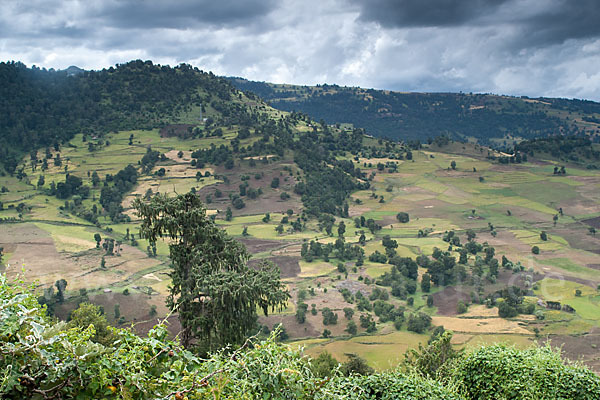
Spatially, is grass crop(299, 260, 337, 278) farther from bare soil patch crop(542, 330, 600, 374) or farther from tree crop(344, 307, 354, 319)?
bare soil patch crop(542, 330, 600, 374)

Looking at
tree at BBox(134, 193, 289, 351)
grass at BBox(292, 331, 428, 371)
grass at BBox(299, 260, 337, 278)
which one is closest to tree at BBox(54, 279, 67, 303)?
grass at BBox(292, 331, 428, 371)

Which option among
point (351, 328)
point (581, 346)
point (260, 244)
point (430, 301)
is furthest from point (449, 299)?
point (260, 244)

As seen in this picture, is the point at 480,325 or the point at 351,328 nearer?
the point at 351,328

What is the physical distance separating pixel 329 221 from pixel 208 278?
5005cm

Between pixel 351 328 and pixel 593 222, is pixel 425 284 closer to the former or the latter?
pixel 351 328

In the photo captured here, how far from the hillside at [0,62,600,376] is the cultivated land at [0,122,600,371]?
0.92ft

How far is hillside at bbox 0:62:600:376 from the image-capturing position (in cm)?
3644

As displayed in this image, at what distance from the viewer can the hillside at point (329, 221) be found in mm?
36438

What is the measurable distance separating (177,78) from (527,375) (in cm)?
10386

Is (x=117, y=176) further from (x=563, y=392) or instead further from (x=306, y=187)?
(x=563, y=392)

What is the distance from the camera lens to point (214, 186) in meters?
68.8

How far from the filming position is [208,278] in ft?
42.6

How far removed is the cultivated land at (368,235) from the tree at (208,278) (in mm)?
6390

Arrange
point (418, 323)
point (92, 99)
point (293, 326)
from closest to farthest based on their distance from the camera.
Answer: point (293, 326) < point (418, 323) < point (92, 99)
